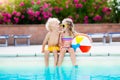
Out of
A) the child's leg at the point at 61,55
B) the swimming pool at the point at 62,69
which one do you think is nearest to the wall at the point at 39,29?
the swimming pool at the point at 62,69

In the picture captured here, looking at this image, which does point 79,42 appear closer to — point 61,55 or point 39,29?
point 61,55

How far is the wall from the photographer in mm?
17953

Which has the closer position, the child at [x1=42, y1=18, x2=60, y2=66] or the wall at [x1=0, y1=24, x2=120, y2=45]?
the child at [x1=42, y1=18, x2=60, y2=66]

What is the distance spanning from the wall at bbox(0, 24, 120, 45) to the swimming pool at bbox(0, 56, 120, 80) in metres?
7.28

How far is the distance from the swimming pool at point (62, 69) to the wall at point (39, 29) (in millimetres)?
7275

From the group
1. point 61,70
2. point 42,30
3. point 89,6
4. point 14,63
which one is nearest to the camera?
point 61,70

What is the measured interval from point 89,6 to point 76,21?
38.5 inches

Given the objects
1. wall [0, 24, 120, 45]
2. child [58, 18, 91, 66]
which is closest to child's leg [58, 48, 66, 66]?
child [58, 18, 91, 66]

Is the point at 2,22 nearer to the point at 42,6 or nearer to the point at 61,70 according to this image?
the point at 42,6

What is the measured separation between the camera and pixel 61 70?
27.2ft

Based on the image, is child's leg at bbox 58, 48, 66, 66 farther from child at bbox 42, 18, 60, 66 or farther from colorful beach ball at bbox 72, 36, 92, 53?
colorful beach ball at bbox 72, 36, 92, 53

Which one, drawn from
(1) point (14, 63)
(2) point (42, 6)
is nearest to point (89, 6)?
(2) point (42, 6)

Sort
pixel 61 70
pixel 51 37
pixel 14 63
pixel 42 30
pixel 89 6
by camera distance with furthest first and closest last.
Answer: pixel 89 6 → pixel 42 30 → pixel 14 63 → pixel 51 37 → pixel 61 70

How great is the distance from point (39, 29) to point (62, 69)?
384 inches
